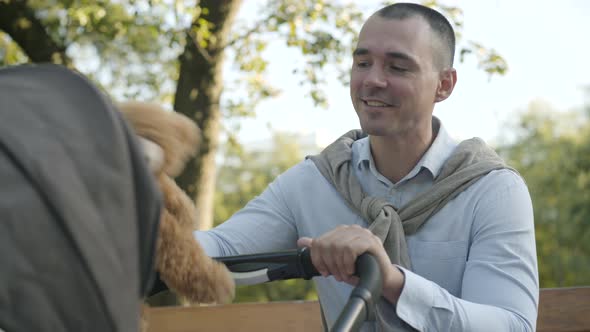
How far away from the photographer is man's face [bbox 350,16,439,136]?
2521 mm

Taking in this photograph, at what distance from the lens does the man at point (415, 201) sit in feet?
6.91

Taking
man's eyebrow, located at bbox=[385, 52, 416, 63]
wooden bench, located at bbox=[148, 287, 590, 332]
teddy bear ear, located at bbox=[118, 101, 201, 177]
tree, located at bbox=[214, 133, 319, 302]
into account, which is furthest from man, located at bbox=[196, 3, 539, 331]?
tree, located at bbox=[214, 133, 319, 302]

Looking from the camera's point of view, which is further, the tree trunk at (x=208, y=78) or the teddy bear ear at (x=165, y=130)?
the tree trunk at (x=208, y=78)

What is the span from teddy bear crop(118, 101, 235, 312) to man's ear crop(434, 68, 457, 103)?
145 centimetres

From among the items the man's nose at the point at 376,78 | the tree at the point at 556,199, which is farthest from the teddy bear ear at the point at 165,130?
the tree at the point at 556,199

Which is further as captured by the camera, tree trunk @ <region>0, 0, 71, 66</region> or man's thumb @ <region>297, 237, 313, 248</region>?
tree trunk @ <region>0, 0, 71, 66</region>

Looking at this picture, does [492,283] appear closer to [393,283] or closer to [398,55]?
[393,283]

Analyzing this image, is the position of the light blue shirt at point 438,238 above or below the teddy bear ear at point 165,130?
below

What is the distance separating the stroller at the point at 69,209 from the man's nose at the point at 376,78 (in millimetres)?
1503

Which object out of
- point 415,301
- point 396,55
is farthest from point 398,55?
point 415,301

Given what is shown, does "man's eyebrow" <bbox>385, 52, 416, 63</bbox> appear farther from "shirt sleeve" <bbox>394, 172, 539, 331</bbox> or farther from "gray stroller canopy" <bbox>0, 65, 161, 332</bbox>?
"gray stroller canopy" <bbox>0, 65, 161, 332</bbox>

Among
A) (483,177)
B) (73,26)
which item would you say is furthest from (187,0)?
(483,177)

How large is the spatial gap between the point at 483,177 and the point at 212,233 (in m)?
0.86

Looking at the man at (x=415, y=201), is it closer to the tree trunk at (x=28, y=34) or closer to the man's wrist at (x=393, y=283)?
the man's wrist at (x=393, y=283)
